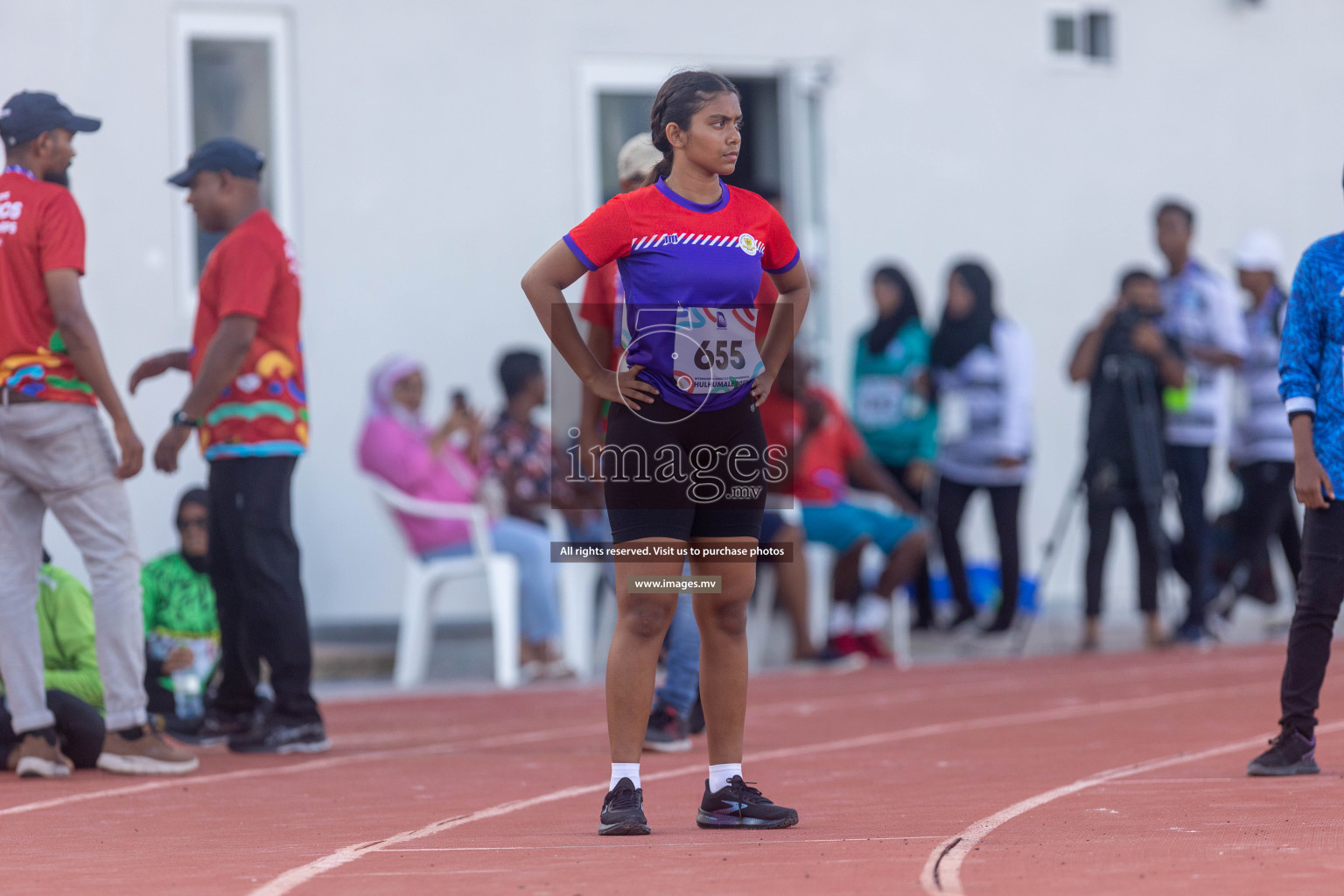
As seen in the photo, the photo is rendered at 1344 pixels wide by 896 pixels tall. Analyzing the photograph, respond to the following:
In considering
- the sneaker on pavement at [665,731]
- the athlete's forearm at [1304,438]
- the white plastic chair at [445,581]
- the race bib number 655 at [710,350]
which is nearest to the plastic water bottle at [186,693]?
the sneaker on pavement at [665,731]

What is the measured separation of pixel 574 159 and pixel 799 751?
5708mm

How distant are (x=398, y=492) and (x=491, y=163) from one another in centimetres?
236

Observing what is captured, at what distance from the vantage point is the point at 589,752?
7.34m

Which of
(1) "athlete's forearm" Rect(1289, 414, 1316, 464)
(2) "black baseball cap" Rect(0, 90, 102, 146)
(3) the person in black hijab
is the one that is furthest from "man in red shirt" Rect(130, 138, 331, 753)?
(3) the person in black hijab

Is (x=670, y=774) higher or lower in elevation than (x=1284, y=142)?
lower

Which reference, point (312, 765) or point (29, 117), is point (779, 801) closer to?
point (312, 765)

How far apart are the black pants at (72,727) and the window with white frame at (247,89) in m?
4.66

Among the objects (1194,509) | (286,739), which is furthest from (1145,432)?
(286,739)

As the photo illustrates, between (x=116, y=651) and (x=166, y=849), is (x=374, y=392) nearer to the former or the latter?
(x=116, y=651)

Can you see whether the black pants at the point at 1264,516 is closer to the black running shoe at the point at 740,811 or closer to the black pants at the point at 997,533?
the black pants at the point at 997,533

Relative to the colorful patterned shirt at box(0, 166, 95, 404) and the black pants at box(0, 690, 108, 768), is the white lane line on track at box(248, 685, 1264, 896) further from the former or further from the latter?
the colorful patterned shirt at box(0, 166, 95, 404)

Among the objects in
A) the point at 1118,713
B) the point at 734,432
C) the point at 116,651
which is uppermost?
the point at 734,432

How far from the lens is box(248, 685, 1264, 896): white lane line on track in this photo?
4.63 m

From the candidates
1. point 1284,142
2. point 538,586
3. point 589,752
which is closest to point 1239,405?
point 1284,142
